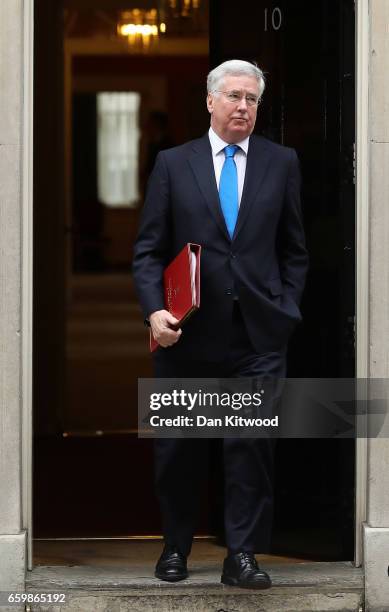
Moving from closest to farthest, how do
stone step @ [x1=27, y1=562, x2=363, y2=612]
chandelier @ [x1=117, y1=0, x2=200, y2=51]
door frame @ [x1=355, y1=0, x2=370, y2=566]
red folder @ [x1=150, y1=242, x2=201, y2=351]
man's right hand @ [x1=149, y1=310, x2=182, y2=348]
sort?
red folder @ [x1=150, y1=242, x2=201, y2=351] < man's right hand @ [x1=149, y1=310, x2=182, y2=348] < stone step @ [x1=27, y1=562, x2=363, y2=612] < door frame @ [x1=355, y1=0, x2=370, y2=566] < chandelier @ [x1=117, y1=0, x2=200, y2=51]

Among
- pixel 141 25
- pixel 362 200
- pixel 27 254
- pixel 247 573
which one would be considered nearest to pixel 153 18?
pixel 141 25

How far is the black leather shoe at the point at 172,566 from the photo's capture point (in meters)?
5.48

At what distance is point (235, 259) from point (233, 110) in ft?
1.85

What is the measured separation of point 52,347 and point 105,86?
17.0m

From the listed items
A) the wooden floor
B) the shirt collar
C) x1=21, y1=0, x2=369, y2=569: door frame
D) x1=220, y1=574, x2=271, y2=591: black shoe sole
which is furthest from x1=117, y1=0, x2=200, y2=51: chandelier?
x1=220, y1=574, x2=271, y2=591: black shoe sole

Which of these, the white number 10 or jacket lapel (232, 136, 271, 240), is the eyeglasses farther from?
the white number 10

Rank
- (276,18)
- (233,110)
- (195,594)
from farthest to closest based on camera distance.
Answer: (276,18)
(195,594)
(233,110)

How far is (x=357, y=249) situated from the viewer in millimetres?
5621

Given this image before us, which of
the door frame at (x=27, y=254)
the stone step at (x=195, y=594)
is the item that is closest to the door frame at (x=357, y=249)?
the door frame at (x=27, y=254)

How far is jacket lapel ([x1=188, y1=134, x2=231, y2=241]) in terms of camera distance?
522 centimetres

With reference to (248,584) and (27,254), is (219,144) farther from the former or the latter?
(248,584)

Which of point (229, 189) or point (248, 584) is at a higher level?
point (229, 189)

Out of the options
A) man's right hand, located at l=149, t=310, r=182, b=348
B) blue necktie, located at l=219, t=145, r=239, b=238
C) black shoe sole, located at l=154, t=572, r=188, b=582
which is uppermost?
blue necktie, located at l=219, t=145, r=239, b=238

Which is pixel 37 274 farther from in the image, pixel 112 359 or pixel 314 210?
pixel 112 359
